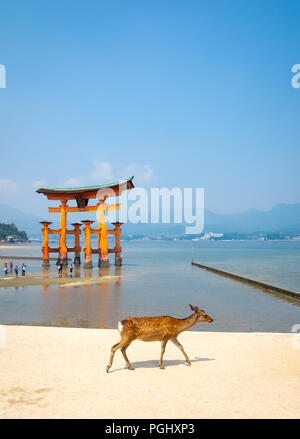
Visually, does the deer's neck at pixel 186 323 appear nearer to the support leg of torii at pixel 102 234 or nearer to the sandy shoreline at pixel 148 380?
the sandy shoreline at pixel 148 380

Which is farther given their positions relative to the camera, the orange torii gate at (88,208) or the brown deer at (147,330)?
the orange torii gate at (88,208)

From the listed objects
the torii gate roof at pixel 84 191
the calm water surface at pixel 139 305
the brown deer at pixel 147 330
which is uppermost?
the torii gate roof at pixel 84 191

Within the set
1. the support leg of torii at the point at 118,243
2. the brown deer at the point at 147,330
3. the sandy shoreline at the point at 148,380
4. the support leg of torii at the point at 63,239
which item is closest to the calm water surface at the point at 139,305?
the sandy shoreline at the point at 148,380

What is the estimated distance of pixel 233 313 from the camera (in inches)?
685

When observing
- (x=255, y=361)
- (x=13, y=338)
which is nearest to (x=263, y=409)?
(x=255, y=361)

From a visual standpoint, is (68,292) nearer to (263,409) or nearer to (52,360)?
(52,360)

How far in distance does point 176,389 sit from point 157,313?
10.9 meters

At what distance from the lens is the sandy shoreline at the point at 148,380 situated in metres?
5.71

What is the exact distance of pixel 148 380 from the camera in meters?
7.09

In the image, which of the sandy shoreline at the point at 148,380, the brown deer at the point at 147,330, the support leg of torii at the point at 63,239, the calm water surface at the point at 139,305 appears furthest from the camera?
the support leg of torii at the point at 63,239

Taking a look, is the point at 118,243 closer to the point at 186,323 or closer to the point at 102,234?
the point at 102,234

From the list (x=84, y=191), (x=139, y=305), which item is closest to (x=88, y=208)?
(x=84, y=191)

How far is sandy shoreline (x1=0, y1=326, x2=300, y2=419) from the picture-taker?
571 cm
